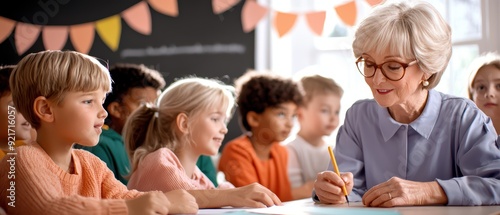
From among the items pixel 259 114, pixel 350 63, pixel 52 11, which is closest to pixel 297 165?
pixel 259 114

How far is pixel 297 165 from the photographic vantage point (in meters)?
3.27

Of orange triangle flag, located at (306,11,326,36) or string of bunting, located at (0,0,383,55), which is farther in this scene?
orange triangle flag, located at (306,11,326,36)

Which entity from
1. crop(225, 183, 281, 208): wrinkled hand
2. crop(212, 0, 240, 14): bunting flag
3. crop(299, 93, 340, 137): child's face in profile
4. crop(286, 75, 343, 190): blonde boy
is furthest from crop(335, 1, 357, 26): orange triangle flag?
crop(225, 183, 281, 208): wrinkled hand

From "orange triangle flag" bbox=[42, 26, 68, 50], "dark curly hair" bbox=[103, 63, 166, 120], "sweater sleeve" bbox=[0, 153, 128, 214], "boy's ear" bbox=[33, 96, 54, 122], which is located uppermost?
"orange triangle flag" bbox=[42, 26, 68, 50]

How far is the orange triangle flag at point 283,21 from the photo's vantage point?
3.92 m

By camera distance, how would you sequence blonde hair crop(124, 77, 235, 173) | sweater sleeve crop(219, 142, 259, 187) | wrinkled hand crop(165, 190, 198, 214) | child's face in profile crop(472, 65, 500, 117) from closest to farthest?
wrinkled hand crop(165, 190, 198, 214), blonde hair crop(124, 77, 235, 173), child's face in profile crop(472, 65, 500, 117), sweater sleeve crop(219, 142, 259, 187)

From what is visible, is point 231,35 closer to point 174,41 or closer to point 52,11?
point 174,41

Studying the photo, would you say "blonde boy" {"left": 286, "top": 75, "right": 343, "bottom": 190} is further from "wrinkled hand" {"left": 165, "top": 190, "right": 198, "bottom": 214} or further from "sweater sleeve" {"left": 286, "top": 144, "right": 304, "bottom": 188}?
"wrinkled hand" {"left": 165, "top": 190, "right": 198, "bottom": 214}

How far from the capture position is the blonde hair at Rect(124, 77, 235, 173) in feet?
7.25

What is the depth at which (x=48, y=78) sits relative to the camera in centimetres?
152

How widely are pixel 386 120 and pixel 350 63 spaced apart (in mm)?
2213

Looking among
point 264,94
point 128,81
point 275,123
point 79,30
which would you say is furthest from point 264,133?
point 79,30

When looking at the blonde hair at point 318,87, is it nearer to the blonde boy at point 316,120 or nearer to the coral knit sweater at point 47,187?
the blonde boy at point 316,120

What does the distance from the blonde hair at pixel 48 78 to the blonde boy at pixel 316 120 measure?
186 centimetres
